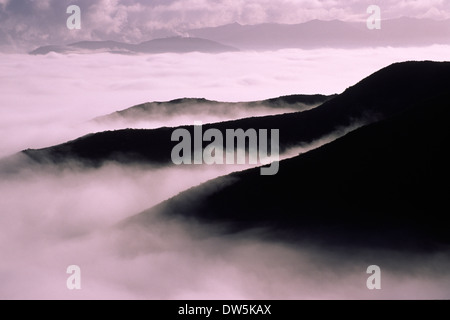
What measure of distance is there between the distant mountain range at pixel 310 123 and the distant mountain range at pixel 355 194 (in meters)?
39.2

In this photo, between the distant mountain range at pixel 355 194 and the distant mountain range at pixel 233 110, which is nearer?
the distant mountain range at pixel 355 194

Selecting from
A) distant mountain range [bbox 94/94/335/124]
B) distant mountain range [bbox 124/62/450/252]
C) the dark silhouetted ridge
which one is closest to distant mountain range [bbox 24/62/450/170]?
distant mountain range [bbox 124/62/450/252]

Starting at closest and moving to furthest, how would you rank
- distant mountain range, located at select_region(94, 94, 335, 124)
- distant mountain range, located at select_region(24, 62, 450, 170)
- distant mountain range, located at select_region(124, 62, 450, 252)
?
distant mountain range, located at select_region(124, 62, 450, 252), distant mountain range, located at select_region(24, 62, 450, 170), distant mountain range, located at select_region(94, 94, 335, 124)

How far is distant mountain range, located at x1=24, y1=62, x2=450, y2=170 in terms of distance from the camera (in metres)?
109

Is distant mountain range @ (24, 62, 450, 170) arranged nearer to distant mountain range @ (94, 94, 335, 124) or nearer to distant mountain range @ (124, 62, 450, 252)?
distant mountain range @ (124, 62, 450, 252)

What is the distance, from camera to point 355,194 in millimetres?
56125

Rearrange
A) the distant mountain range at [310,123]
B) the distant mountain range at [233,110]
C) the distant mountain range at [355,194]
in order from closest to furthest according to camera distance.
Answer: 1. the distant mountain range at [355,194]
2. the distant mountain range at [310,123]
3. the distant mountain range at [233,110]

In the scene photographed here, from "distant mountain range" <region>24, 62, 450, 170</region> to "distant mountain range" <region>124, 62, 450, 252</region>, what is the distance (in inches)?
1542

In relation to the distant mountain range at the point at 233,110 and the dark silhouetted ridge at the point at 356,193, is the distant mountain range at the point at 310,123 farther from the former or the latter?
the distant mountain range at the point at 233,110

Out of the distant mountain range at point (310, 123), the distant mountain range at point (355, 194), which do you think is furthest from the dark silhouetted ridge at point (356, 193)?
the distant mountain range at point (310, 123)

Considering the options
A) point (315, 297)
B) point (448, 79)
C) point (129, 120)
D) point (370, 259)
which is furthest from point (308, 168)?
point (129, 120)

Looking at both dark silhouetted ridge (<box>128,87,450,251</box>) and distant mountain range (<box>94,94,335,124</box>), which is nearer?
dark silhouetted ridge (<box>128,87,450,251</box>)

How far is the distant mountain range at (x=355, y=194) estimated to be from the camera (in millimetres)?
49500

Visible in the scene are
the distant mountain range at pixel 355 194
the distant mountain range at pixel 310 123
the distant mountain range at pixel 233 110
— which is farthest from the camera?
the distant mountain range at pixel 233 110
